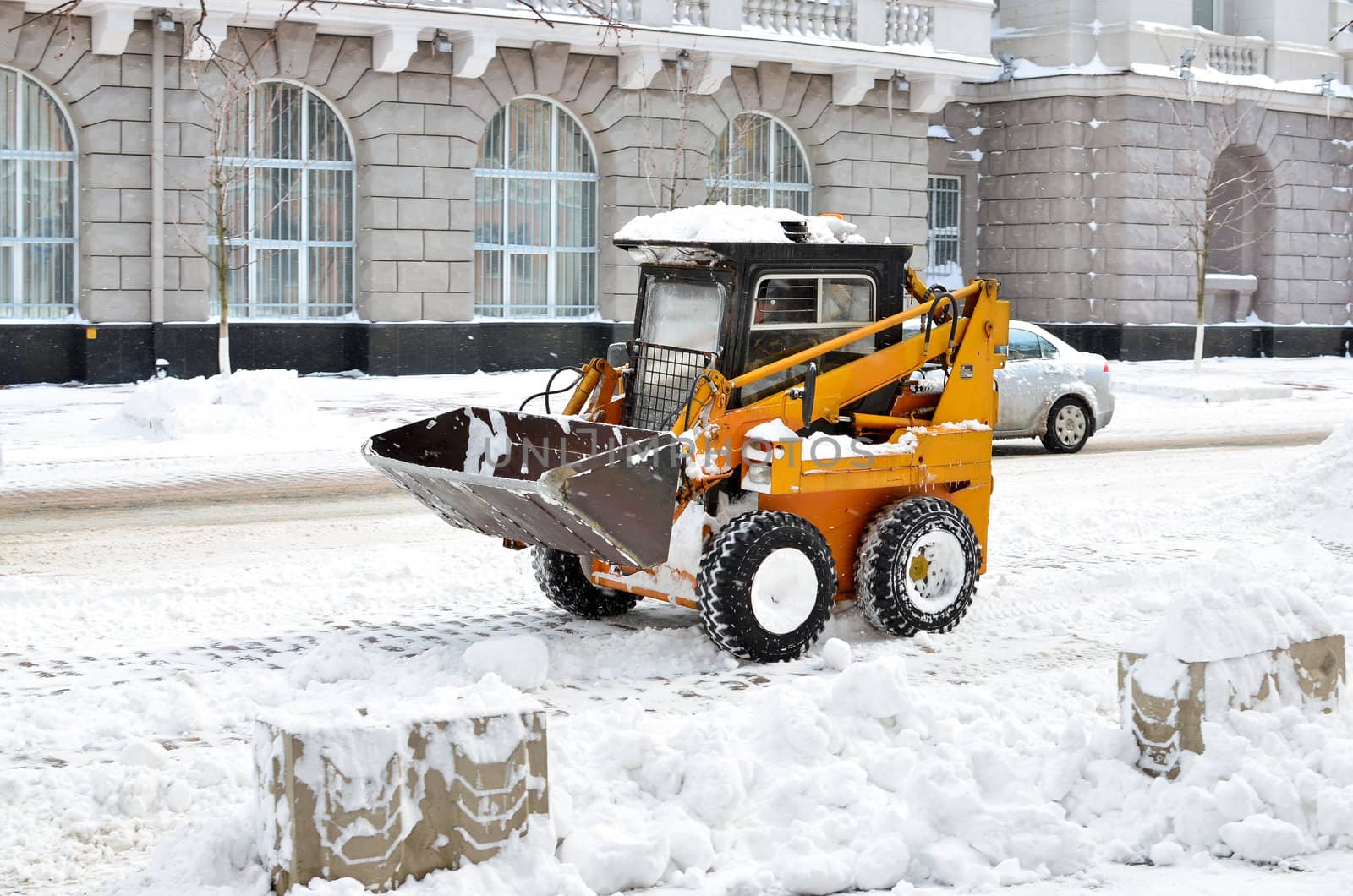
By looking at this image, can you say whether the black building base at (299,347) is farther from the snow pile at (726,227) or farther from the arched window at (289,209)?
the snow pile at (726,227)

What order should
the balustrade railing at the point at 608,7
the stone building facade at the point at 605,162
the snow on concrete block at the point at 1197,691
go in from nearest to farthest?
the snow on concrete block at the point at 1197,691 < the stone building facade at the point at 605,162 < the balustrade railing at the point at 608,7

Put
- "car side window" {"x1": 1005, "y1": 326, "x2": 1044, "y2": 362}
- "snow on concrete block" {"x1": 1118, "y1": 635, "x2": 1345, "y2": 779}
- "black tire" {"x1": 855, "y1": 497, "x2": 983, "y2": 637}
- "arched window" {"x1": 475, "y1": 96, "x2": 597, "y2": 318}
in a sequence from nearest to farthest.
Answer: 1. "snow on concrete block" {"x1": 1118, "y1": 635, "x2": 1345, "y2": 779}
2. "black tire" {"x1": 855, "y1": 497, "x2": 983, "y2": 637}
3. "car side window" {"x1": 1005, "y1": 326, "x2": 1044, "y2": 362}
4. "arched window" {"x1": 475, "y1": 96, "x2": 597, "y2": 318}

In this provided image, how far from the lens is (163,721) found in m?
7.29

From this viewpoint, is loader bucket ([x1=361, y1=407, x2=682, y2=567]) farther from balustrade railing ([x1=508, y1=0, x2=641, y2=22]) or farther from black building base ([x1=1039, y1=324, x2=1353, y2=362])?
black building base ([x1=1039, y1=324, x2=1353, y2=362])

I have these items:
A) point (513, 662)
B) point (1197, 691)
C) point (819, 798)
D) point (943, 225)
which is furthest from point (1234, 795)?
point (943, 225)

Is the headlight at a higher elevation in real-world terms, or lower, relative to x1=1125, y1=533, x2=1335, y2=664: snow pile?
higher

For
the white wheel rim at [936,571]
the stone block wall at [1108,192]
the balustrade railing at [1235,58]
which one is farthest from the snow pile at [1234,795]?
the balustrade railing at [1235,58]

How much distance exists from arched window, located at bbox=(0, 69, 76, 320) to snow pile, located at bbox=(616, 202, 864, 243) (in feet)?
55.2

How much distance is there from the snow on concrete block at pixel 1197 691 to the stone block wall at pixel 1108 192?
27145 millimetres

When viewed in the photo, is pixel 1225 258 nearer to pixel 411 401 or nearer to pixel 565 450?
pixel 411 401

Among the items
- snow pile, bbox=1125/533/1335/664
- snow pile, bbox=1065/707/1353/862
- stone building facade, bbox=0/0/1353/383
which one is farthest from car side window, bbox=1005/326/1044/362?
snow pile, bbox=1065/707/1353/862

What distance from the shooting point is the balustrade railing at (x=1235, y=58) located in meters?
34.1

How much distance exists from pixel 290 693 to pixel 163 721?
65cm

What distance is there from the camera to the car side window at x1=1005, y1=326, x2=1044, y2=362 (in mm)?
18625
